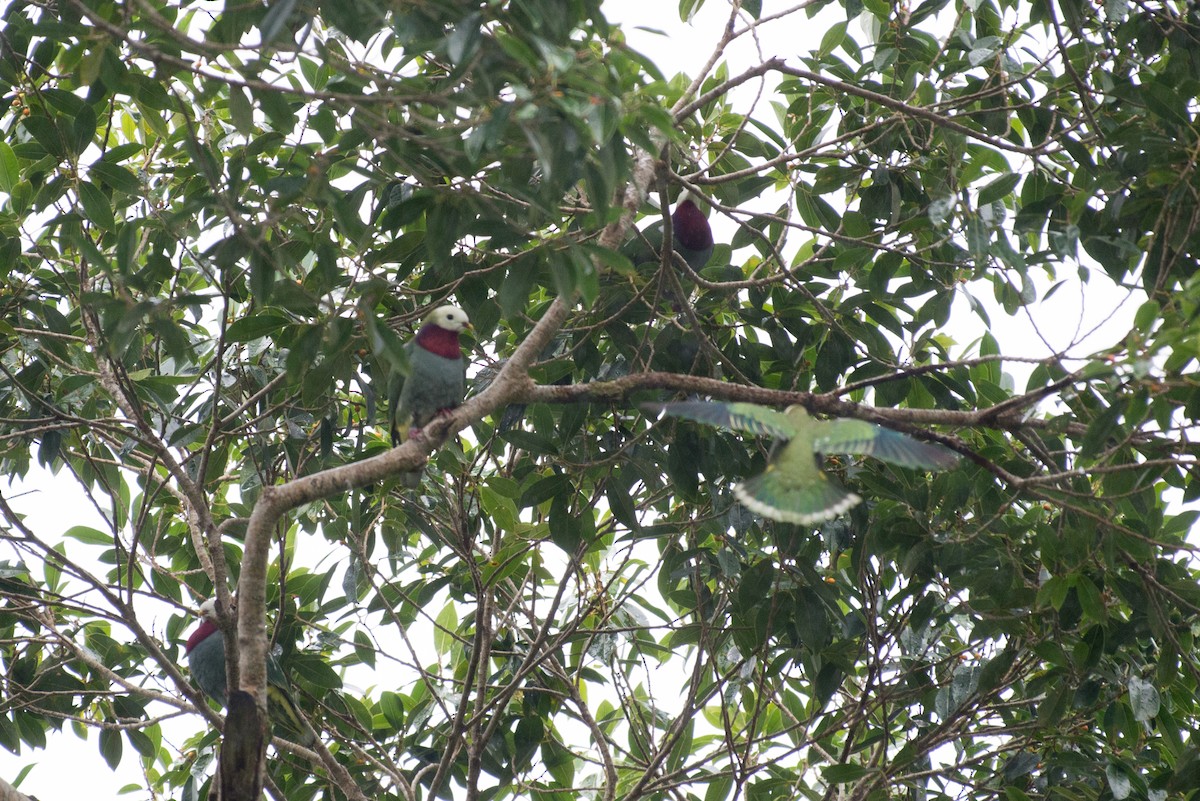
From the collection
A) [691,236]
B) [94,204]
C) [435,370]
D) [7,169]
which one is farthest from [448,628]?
[7,169]

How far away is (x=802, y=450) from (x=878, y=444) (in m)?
0.22

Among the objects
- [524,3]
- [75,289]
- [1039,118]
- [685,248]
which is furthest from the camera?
[685,248]

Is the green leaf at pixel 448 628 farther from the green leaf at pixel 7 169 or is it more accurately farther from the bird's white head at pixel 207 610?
the green leaf at pixel 7 169

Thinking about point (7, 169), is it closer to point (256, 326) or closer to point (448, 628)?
point (256, 326)

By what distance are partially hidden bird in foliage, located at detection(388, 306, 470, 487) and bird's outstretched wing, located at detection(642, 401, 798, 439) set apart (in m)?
1.37

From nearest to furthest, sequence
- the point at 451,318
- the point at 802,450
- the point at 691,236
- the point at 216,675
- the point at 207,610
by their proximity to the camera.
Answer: the point at 802,450 → the point at 451,318 → the point at 207,610 → the point at 216,675 → the point at 691,236

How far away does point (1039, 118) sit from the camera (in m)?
3.42

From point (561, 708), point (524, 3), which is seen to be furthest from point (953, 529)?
point (524, 3)

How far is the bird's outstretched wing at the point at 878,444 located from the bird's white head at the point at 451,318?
61.0 inches

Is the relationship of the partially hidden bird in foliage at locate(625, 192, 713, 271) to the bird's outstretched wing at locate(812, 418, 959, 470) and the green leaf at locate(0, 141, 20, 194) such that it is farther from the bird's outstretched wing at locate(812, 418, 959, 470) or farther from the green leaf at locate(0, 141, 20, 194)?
the green leaf at locate(0, 141, 20, 194)

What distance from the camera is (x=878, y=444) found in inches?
105

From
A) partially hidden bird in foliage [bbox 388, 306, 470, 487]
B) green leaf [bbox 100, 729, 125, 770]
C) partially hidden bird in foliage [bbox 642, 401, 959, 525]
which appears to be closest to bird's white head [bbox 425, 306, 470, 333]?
partially hidden bird in foliage [bbox 388, 306, 470, 487]

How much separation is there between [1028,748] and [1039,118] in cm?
213

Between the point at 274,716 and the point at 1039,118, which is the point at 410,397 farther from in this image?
the point at 1039,118
